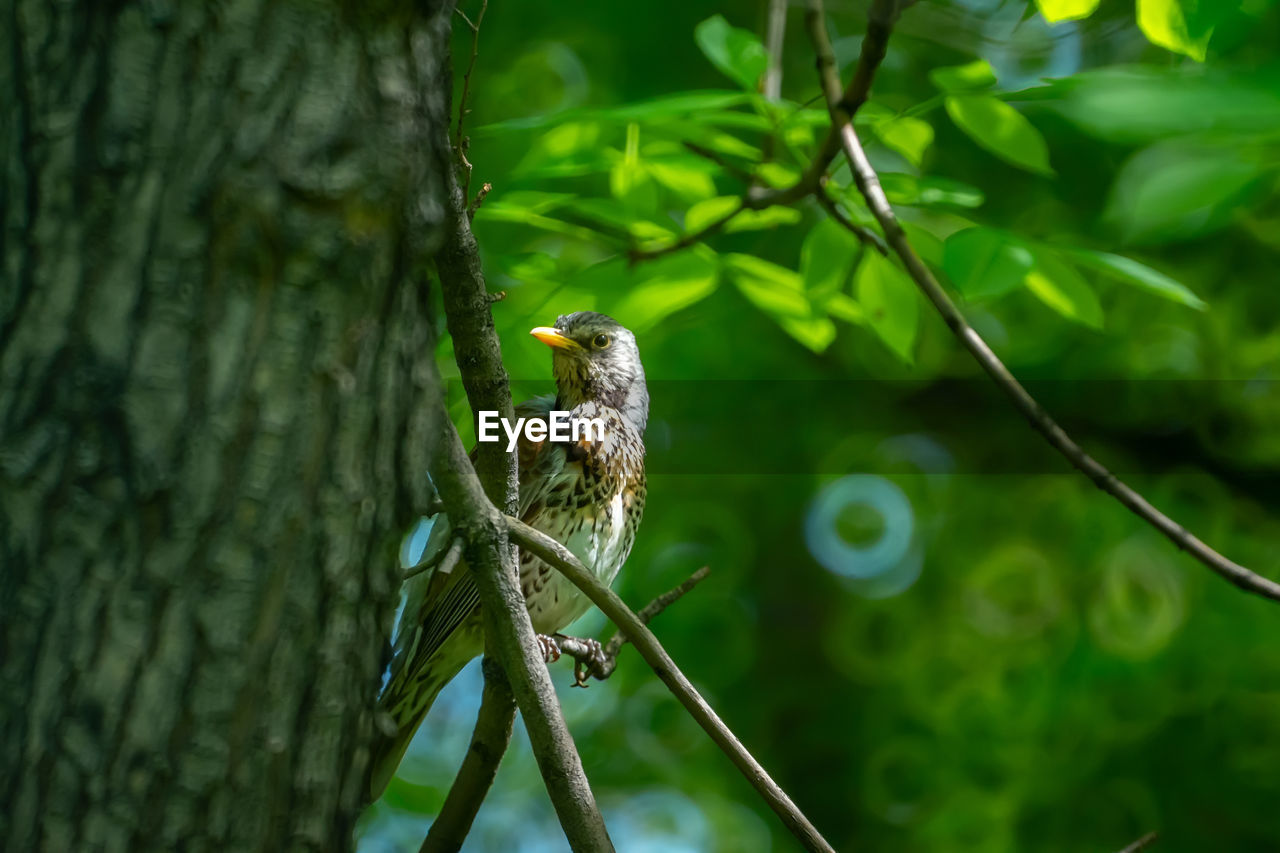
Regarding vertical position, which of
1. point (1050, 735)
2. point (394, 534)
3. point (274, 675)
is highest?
point (394, 534)

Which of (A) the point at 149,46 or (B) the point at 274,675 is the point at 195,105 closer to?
(A) the point at 149,46

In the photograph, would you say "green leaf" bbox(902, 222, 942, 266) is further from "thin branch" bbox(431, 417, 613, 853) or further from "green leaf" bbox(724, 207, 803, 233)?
"thin branch" bbox(431, 417, 613, 853)

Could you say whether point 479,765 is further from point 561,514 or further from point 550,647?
point 561,514

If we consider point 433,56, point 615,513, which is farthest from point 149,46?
point 615,513

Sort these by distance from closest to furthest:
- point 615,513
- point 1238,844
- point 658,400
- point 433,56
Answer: point 433,56, point 615,513, point 658,400, point 1238,844

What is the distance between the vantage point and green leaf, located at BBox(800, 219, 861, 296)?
2305 millimetres

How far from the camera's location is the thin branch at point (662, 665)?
1706 millimetres

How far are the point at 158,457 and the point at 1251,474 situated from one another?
21.7ft

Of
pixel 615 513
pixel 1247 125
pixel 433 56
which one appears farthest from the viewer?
pixel 615 513

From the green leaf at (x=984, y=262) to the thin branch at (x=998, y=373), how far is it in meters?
0.04

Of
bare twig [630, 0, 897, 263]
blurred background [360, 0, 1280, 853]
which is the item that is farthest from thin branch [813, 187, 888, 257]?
blurred background [360, 0, 1280, 853]

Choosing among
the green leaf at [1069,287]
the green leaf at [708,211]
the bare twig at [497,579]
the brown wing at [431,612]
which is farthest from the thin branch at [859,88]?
the brown wing at [431,612]

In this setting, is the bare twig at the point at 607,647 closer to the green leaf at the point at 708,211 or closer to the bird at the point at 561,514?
the bird at the point at 561,514

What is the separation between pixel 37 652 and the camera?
1154mm
